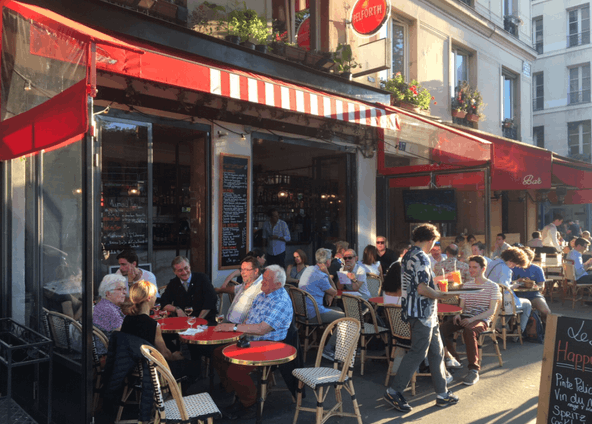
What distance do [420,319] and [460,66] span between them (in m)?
10.9

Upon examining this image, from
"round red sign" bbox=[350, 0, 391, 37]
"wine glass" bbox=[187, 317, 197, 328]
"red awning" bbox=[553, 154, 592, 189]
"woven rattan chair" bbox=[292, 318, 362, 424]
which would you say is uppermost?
"round red sign" bbox=[350, 0, 391, 37]

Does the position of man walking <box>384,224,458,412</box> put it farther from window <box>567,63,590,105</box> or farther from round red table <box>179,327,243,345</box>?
window <box>567,63,590,105</box>

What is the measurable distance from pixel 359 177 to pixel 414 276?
5.43 metres

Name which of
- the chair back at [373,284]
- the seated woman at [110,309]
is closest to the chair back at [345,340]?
the seated woman at [110,309]

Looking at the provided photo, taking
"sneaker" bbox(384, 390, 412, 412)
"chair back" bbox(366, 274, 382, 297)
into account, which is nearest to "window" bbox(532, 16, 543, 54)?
"chair back" bbox(366, 274, 382, 297)

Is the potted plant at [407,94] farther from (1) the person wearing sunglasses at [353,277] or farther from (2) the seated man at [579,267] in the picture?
(1) the person wearing sunglasses at [353,277]

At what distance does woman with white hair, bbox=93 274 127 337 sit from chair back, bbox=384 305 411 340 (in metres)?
2.79

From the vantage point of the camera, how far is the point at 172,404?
10.9 ft

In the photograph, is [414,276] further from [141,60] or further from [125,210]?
[125,210]

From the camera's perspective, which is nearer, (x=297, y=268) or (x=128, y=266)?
(x=128, y=266)

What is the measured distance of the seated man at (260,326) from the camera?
4.18 meters

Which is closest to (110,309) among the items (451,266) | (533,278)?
(451,266)

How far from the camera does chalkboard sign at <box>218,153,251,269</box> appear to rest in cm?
723

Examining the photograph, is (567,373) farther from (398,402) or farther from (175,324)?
(175,324)
